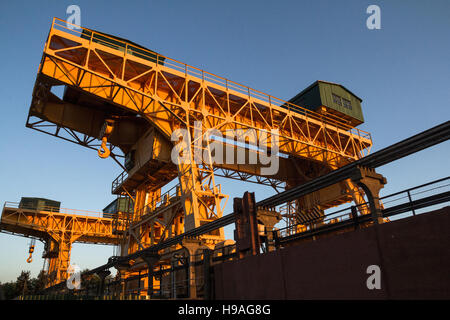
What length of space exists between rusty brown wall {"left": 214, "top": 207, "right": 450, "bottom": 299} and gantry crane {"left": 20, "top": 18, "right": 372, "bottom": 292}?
7.25 meters

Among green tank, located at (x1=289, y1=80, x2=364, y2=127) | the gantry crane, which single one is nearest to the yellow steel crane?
the gantry crane

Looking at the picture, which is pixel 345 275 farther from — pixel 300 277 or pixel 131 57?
pixel 131 57

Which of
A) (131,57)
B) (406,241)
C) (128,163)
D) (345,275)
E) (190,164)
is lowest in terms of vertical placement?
(345,275)

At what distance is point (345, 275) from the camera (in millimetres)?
8727

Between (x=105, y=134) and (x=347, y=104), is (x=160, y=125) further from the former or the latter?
(x=347, y=104)

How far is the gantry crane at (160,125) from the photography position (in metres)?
20.7

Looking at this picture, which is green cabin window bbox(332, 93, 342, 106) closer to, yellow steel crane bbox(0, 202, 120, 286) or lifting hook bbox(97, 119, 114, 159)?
lifting hook bbox(97, 119, 114, 159)

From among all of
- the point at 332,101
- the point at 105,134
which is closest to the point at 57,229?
the point at 105,134

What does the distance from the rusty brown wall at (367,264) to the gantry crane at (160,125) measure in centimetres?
725

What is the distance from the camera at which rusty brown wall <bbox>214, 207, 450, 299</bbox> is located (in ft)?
23.8

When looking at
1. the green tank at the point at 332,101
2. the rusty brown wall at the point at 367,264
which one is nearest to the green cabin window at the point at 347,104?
the green tank at the point at 332,101

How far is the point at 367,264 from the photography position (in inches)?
330

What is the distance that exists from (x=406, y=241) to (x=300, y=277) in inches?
133
